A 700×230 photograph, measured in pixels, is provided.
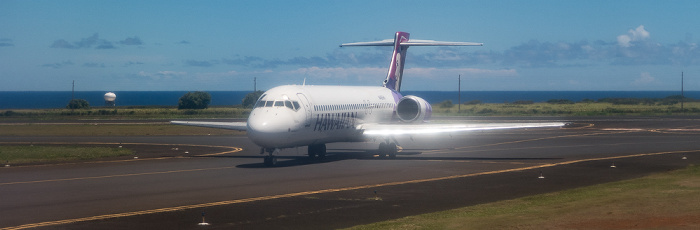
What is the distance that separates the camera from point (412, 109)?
141ft

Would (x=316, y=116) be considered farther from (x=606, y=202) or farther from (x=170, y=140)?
(x=170, y=140)

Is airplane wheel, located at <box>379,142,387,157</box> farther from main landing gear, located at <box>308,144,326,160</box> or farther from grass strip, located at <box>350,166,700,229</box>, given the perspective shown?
Result: grass strip, located at <box>350,166,700,229</box>

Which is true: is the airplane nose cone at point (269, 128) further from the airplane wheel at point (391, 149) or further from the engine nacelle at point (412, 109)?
→ the engine nacelle at point (412, 109)

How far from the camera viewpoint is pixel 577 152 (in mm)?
41375

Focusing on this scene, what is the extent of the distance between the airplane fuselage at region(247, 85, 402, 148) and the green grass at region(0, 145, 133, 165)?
1052 centimetres

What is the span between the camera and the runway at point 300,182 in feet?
63.3

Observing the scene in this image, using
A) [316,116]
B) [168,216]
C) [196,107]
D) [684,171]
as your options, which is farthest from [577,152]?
[196,107]

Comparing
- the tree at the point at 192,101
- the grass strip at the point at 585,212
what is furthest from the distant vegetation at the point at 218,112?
the grass strip at the point at 585,212

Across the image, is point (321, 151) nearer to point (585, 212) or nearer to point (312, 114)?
point (312, 114)

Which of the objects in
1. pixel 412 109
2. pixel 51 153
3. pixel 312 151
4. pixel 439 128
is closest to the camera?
pixel 439 128

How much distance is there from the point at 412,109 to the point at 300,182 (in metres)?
17.1

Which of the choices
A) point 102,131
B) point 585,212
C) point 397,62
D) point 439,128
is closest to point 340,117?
point 439,128

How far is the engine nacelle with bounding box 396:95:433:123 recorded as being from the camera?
139 feet

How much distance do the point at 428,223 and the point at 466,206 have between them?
3410 mm
